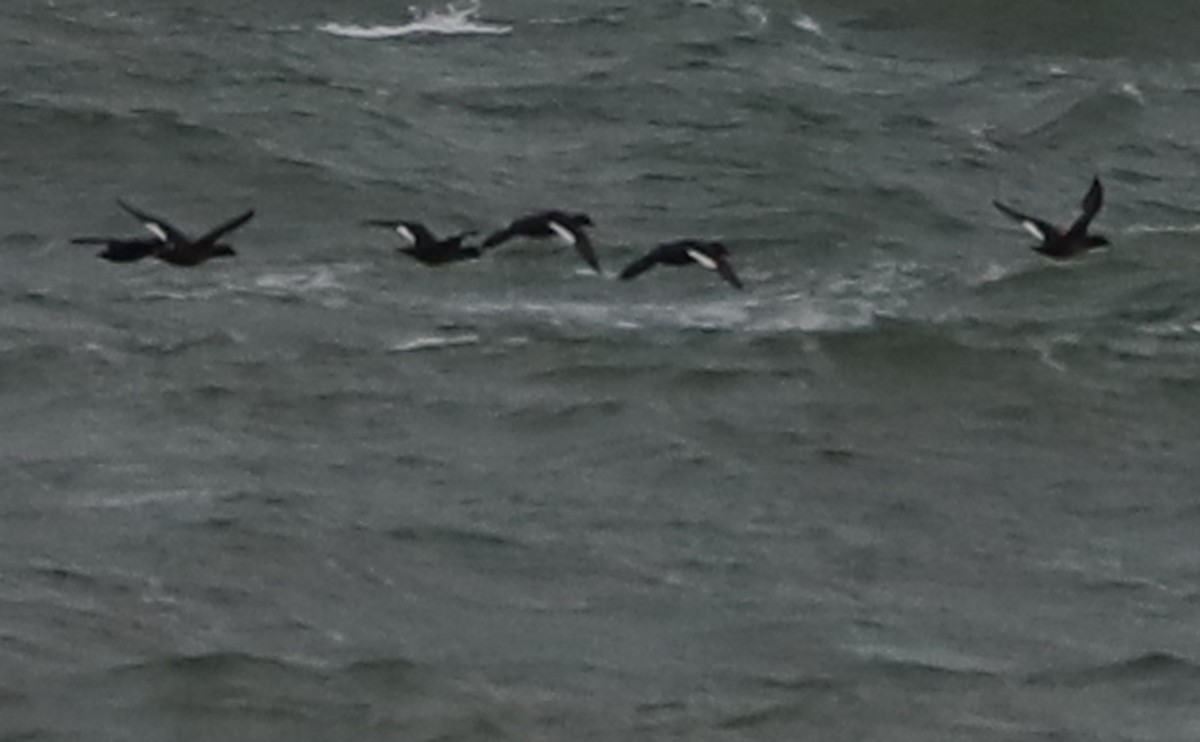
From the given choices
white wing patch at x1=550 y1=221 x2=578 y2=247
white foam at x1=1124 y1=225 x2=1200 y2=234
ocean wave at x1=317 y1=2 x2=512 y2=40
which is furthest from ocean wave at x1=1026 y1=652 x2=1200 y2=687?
ocean wave at x1=317 y1=2 x2=512 y2=40

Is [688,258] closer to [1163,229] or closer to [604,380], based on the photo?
[604,380]

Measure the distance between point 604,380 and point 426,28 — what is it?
1153cm

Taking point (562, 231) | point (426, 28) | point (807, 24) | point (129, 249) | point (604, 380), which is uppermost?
point (562, 231)

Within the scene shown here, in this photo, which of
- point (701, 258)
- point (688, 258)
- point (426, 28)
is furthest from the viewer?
point (426, 28)

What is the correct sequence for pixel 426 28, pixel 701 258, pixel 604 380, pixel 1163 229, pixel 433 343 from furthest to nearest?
pixel 426 28
pixel 1163 229
pixel 433 343
pixel 604 380
pixel 701 258

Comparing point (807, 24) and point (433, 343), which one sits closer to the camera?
point (433, 343)

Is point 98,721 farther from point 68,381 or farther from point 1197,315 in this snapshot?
point 1197,315

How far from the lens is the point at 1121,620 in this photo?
3153 centimetres

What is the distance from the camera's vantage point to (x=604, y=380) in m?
36.5

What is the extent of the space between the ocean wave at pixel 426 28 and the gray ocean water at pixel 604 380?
0.09 metres

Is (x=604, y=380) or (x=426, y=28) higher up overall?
(x=604, y=380)

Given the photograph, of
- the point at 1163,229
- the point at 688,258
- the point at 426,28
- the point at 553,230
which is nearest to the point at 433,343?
the point at 553,230

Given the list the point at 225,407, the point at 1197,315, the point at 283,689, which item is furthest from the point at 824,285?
the point at 283,689

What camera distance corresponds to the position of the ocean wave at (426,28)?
47.2 metres
